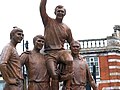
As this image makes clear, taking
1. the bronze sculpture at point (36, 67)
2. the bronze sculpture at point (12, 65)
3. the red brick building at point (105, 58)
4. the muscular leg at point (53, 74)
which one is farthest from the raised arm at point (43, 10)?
the red brick building at point (105, 58)

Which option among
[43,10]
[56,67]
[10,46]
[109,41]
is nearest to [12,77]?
[10,46]

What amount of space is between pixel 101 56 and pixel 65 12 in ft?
68.9

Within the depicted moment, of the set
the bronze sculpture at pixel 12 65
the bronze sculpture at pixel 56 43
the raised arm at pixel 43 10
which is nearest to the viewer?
the bronze sculpture at pixel 12 65

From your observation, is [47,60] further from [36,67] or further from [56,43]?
[56,43]

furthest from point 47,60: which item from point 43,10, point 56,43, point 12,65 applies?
point 43,10

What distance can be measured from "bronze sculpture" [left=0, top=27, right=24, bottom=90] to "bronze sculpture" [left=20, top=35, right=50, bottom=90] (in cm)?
35

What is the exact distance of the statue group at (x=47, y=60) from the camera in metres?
6.60

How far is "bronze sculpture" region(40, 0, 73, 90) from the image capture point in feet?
23.2

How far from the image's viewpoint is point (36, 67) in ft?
22.9

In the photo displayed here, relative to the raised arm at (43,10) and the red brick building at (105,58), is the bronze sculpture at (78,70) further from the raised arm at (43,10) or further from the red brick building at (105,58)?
the red brick building at (105,58)

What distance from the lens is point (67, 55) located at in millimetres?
7172

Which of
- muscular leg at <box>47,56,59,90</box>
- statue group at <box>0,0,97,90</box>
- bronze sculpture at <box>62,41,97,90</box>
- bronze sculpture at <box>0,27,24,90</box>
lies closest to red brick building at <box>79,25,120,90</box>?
bronze sculpture at <box>62,41,97,90</box>

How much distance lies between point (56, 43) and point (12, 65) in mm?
1093

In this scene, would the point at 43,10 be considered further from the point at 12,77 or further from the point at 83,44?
the point at 83,44
